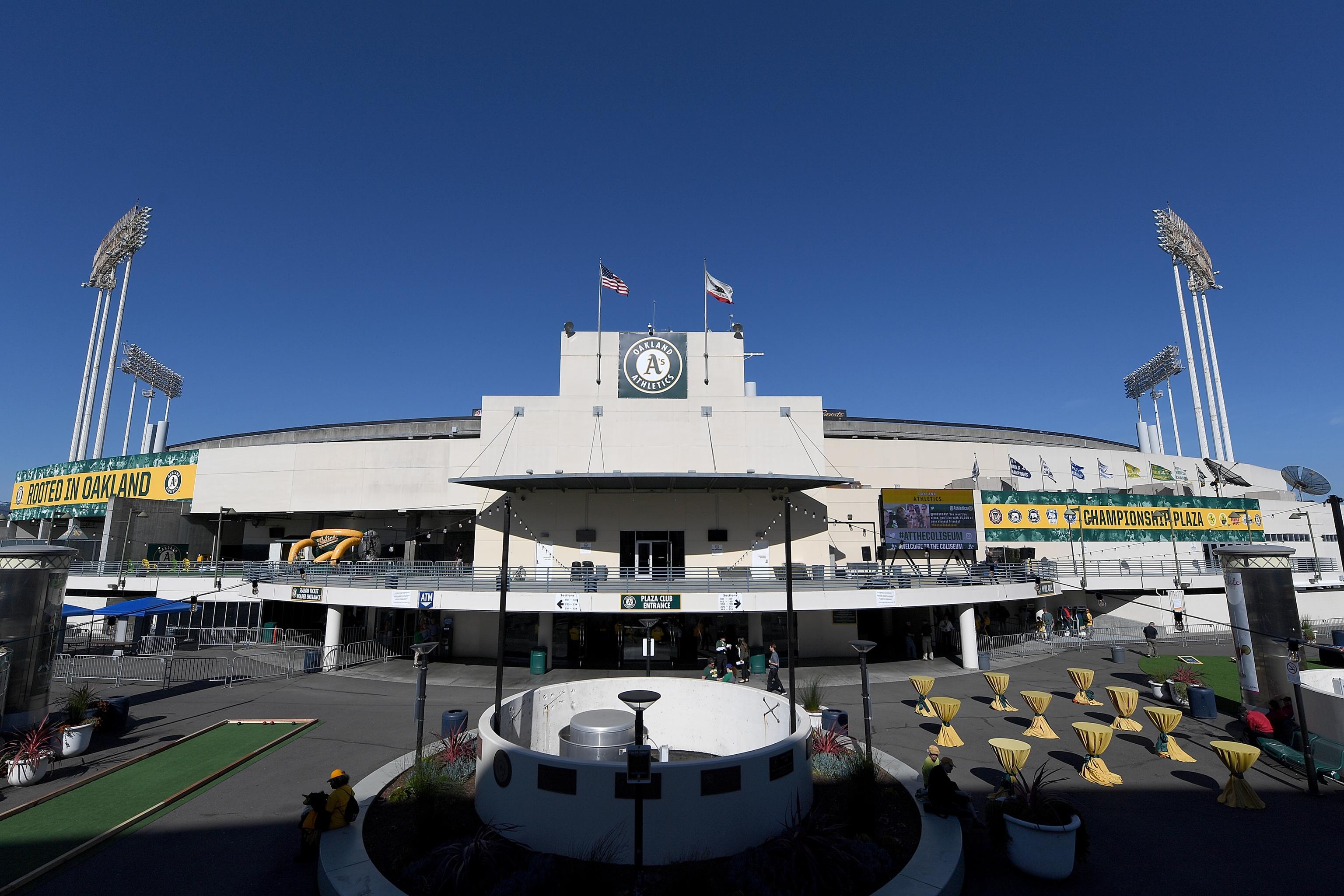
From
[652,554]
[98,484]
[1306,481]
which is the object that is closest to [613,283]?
[652,554]

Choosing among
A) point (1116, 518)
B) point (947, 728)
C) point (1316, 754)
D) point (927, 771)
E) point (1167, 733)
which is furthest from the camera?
point (1116, 518)

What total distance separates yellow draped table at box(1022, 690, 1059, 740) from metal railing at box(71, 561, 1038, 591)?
927cm

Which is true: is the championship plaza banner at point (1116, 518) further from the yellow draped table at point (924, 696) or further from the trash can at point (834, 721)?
the trash can at point (834, 721)

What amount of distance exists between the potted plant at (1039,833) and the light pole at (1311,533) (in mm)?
48594

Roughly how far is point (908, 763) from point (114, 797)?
1659 cm

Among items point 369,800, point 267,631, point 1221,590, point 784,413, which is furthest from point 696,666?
point 1221,590

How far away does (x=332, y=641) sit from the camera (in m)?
27.2

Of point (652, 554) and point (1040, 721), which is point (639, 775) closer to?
point (1040, 721)

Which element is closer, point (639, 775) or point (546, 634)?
point (639, 775)

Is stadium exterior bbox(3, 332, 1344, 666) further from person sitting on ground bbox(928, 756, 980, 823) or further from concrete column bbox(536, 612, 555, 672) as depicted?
person sitting on ground bbox(928, 756, 980, 823)

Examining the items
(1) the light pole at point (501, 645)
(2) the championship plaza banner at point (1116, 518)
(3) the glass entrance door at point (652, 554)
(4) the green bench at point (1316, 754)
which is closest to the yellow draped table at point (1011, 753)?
(4) the green bench at point (1316, 754)

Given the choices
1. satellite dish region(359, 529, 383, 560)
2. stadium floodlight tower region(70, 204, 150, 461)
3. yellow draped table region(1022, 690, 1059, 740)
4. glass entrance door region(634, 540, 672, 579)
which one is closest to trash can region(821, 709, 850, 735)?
yellow draped table region(1022, 690, 1059, 740)

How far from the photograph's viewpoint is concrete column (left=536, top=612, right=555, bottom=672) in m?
28.3

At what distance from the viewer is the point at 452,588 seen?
2619cm
